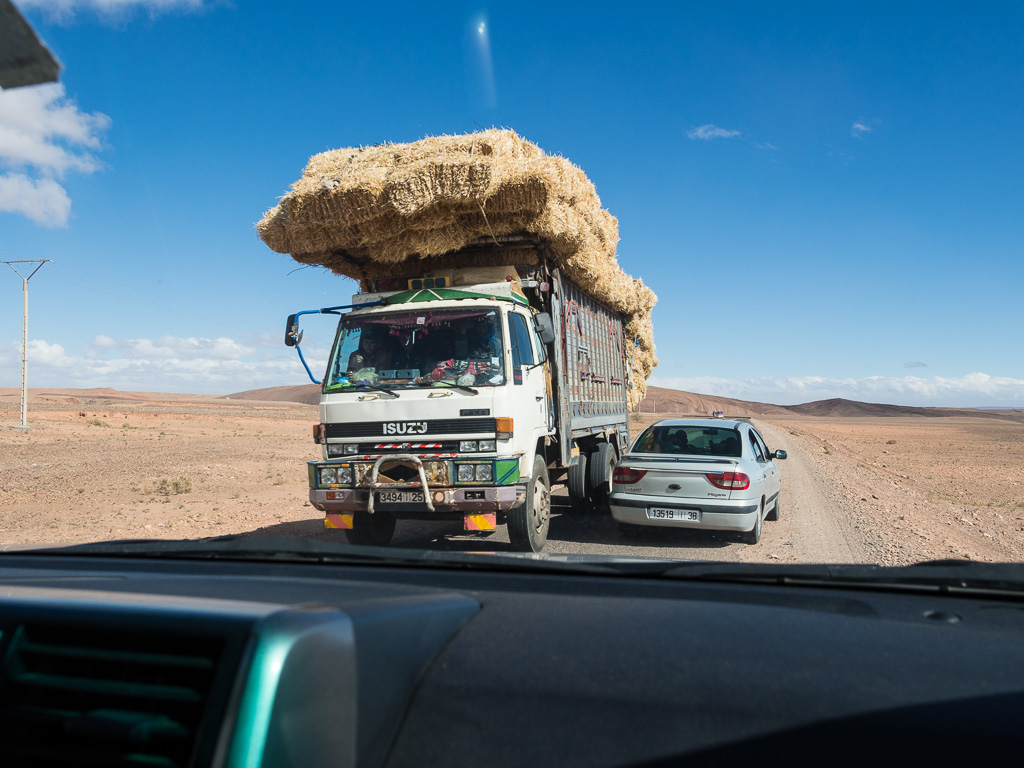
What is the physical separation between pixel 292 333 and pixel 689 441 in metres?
5.36

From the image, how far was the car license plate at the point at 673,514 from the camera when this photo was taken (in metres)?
8.56

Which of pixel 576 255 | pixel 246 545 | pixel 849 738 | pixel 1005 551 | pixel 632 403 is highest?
pixel 576 255

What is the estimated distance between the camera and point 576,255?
988cm

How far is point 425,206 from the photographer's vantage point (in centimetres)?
791

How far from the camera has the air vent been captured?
159cm

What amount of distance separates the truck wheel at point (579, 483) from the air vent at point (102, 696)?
8.74m

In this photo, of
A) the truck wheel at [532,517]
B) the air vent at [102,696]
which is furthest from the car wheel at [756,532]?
the air vent at [102,696]

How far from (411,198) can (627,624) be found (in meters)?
6.52

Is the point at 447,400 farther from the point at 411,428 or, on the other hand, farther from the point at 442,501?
the point at 442,501

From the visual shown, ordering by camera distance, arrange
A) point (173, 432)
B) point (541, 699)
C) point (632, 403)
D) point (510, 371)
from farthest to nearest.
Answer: point (173, 432)
point (632, 403)
point (510, 371)
point (541, 699)

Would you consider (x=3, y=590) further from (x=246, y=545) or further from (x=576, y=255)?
(x=576, y=255)

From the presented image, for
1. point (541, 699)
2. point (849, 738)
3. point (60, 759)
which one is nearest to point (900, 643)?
point (849, 738)

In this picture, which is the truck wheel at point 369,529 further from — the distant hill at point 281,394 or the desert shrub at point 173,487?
the distant hill at point 281,394

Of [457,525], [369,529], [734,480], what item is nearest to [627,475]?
[734,480]
